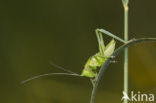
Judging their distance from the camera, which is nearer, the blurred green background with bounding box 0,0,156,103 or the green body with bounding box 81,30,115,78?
the green body with bounding box 81,30,115,78

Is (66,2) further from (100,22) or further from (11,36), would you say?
(11,36)

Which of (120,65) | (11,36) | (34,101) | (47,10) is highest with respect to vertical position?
(47,10)

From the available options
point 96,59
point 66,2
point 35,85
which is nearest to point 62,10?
point 66,2

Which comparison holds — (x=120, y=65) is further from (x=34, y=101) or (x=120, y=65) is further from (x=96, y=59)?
(x=96, y=59)

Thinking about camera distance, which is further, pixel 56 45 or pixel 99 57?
pixel 56 45

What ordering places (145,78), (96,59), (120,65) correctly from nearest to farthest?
(96,59)
(145,78)
(120,65)

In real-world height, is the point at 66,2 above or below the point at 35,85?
above

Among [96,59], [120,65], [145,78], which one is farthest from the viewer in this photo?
[120,65]

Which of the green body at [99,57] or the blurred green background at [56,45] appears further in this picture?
the blurred green background at [56,45]

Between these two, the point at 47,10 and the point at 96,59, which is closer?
the point at 96,59

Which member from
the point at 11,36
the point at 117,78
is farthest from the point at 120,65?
the point at 11,36
